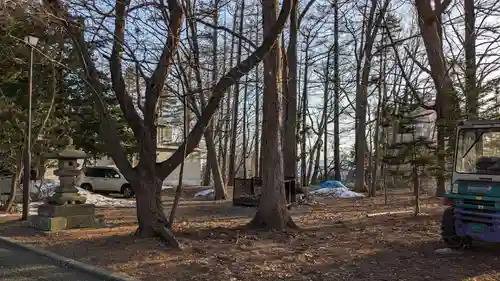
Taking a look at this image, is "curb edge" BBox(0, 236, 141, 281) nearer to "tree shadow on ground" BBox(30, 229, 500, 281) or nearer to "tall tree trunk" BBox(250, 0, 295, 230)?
"tree shadow on ground" BBox(30, 229, 500, 281)

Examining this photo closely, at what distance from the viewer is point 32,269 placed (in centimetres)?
905

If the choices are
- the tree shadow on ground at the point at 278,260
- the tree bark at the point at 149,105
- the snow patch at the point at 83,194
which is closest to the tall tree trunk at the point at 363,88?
the snow patch at the point at 83,194

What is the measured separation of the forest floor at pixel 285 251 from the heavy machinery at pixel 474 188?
1.51ft

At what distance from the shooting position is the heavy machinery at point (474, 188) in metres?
9.54

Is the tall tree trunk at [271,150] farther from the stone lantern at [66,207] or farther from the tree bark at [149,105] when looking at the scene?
the stone lantern at [66,207]

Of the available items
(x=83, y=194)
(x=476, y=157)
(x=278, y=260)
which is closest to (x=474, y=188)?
(x=476, y=157)

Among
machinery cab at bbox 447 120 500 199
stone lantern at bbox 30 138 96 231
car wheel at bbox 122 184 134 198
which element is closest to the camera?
machinery cab at bbox 447 120 500 199

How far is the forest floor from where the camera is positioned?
841 centimetres

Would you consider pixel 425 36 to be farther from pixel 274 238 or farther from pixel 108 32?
pixel 108 32

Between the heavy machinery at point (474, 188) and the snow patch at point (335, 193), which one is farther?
the snow patch at point (335, 193)

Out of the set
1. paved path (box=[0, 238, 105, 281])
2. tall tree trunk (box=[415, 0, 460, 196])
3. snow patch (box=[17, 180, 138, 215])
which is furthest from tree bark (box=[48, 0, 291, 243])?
snow patch (box=[17, 180, 138, 215])

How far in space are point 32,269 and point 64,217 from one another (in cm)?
502

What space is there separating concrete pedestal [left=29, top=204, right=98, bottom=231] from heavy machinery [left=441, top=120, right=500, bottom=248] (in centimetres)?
906

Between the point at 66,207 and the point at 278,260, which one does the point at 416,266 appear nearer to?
the point at 278,260
